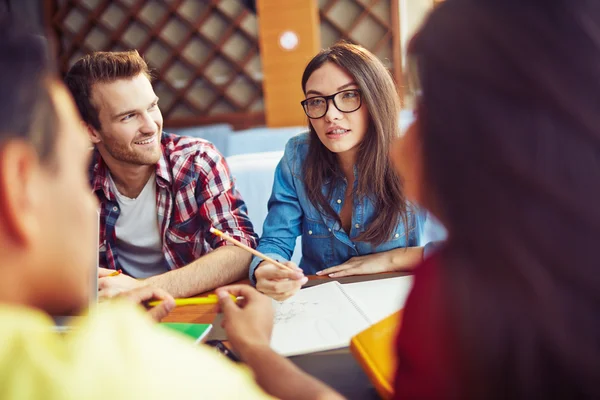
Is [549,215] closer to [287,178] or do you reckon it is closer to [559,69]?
[559,69]

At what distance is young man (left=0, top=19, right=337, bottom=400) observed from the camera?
224 mm

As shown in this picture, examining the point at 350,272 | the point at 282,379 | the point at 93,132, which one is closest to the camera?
the point at 282,379

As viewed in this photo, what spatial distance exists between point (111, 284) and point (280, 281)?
24cm

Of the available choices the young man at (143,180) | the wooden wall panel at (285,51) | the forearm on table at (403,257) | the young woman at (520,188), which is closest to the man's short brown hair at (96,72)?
the young man at (143,180)

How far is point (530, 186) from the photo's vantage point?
267 mm

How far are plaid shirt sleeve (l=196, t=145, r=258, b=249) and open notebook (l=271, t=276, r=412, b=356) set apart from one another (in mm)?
249

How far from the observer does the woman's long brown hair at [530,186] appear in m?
0.26

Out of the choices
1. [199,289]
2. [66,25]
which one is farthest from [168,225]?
[66,25]

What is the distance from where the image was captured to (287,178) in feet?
3.00

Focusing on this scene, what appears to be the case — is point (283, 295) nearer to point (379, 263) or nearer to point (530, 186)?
point (379, 263)

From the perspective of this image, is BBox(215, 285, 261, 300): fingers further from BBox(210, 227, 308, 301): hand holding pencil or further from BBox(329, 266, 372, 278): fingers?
BBox(329, 266, 372, 278): fingers

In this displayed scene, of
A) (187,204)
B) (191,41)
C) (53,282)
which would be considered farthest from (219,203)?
(191,41)

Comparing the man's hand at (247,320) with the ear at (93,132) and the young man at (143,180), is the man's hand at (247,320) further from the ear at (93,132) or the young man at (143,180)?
the ear at (93,132)

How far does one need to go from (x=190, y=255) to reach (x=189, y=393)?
2.39ft
